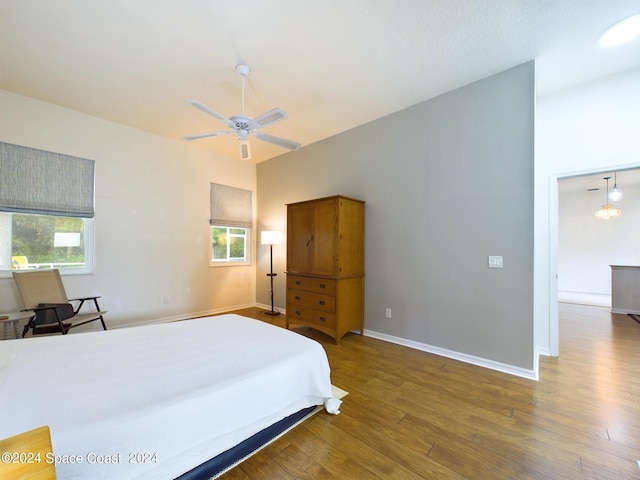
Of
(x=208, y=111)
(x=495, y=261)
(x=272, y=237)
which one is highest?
(x=208, y=111)

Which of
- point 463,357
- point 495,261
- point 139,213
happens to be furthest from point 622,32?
point 139,213

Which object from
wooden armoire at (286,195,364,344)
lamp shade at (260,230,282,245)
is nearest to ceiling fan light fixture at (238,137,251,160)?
wooden armoire at (286,195,364,344)

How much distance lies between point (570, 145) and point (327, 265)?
3.06 m

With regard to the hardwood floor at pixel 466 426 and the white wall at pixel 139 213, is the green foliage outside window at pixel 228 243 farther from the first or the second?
the hardwood floor at pixel 466 426

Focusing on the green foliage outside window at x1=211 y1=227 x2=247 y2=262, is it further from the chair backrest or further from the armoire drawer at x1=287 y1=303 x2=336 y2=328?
the chair backrest

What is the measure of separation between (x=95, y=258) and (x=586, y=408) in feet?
17.6

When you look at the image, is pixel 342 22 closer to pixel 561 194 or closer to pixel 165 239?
pixel 165 239

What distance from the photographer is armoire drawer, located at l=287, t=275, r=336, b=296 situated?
334 cm

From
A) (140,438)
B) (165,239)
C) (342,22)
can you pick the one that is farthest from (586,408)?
(165,239)

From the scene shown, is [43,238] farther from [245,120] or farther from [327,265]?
[327,265]

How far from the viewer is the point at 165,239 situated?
4.14 meters

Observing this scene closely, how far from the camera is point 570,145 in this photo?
2.89m

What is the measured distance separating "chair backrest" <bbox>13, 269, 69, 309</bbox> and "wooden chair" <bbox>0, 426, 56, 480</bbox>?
3.15m

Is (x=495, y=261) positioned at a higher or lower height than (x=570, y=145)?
lower
